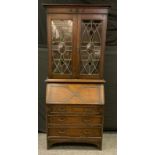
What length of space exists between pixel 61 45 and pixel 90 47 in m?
0.37

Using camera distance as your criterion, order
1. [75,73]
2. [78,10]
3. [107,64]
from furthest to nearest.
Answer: [107,64], [75,73], [78,10]

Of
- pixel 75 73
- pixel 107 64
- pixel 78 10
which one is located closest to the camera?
pixel 78 10

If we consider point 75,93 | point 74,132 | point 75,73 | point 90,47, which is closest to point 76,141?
point 74,132

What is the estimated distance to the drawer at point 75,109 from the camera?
3.10m

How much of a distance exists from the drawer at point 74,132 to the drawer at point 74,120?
0.09m

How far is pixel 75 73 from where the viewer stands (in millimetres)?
3219

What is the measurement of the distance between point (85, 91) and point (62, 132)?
0.59m

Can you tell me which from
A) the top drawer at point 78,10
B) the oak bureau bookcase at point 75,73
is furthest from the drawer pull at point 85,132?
the top drawer at point 78,10

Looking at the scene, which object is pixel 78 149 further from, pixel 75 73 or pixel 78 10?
pixel 78 10

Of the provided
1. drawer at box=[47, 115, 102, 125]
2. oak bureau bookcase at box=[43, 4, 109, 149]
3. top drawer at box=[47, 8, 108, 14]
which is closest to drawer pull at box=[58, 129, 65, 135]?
oak bureau bookcase at box=[43, 4, 109, 149]
